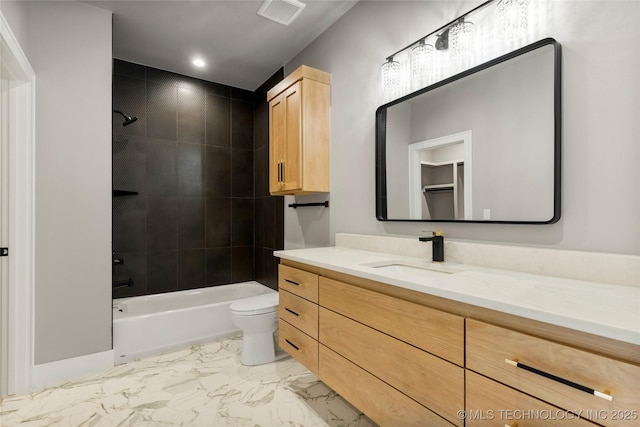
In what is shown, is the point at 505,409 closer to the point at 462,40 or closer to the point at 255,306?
the point at 462,40

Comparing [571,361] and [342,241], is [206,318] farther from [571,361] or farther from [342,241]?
[571,361]

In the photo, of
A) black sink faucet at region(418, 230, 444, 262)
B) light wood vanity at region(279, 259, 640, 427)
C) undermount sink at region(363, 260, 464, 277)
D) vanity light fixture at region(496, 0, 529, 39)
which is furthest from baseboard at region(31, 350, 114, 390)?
vanity light fixture at region(496, 0, 529, 39)

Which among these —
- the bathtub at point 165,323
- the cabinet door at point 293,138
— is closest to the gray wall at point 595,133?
the cabinet door at point 293,138

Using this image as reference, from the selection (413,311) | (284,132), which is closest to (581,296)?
(413,311)

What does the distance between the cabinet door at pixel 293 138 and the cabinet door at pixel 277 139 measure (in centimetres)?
6

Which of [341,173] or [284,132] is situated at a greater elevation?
[284,132]

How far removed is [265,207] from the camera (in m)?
3.55

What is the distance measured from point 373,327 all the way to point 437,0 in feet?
5.78

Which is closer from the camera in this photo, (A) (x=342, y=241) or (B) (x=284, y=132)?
(A) (x=342, y=241)

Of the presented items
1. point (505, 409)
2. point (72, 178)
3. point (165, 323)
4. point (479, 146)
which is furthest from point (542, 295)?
point (72, 178)

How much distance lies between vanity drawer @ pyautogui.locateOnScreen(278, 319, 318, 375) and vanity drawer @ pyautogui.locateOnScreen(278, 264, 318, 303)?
0.23m

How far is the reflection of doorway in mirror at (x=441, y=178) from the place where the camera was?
1.60m

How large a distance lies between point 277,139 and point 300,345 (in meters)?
1.67

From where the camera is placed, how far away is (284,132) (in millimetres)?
2562
